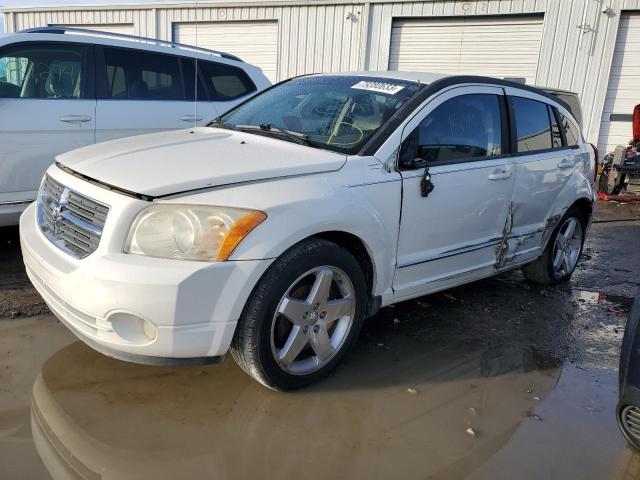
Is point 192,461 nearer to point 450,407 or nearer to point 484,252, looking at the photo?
point 450,407

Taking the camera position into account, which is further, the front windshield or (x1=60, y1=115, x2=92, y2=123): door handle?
(x1=60, y1=115, x2=92, y2=123): door handle

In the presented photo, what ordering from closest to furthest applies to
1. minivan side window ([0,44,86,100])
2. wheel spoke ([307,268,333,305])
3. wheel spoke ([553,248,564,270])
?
wheel spoke ([307,268,333,305]) → minivan side window ([0,44,86,100]) → wheel spoke ([553,248,564,270])

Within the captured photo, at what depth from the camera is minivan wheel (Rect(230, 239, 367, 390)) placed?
255cm

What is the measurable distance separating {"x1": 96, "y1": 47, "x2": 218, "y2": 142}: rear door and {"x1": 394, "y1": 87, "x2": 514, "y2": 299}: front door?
9.23 feet

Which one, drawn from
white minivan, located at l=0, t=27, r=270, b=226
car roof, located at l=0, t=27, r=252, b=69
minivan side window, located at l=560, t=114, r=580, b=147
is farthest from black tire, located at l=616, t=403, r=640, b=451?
car roof, located at l=0, t=27, r=252, b=69

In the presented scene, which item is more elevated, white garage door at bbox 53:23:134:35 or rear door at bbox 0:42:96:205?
white garage door at bbox 53:23:134:35

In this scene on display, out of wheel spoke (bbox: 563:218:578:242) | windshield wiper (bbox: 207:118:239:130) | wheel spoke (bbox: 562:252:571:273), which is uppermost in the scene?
windshield wiper (bbox: 207:118:239:130)

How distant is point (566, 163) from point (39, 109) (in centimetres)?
421

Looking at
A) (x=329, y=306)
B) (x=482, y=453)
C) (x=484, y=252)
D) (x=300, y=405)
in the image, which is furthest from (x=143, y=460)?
(x=484, y=252)

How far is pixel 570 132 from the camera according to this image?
15.7ft

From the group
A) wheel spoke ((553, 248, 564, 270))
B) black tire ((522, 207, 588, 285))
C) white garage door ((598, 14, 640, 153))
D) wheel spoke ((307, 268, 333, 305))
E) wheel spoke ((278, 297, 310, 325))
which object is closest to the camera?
wheel spoke ((278, 297, 310, 325))

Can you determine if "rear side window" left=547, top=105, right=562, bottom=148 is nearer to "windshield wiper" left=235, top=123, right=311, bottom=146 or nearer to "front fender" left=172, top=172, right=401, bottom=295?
"front fender" left=172, top=172, right=401, bottom=295

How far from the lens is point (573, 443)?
103 inches

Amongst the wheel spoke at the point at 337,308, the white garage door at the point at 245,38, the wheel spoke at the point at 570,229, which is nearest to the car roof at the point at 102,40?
the wheel spoke at the point at 337,308
